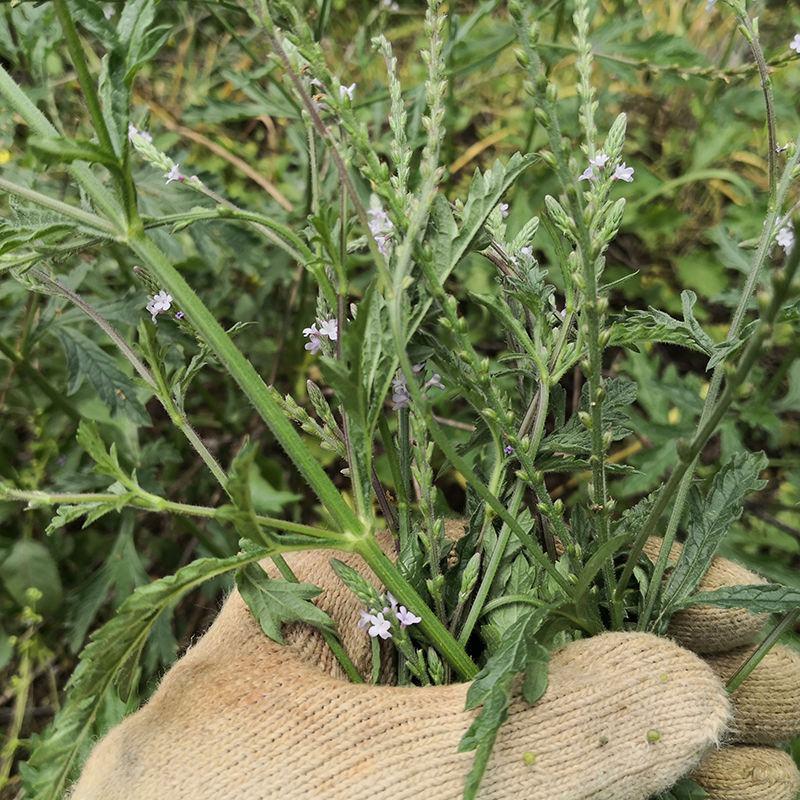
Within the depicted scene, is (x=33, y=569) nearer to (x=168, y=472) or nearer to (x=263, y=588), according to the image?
(x=168, y=472)

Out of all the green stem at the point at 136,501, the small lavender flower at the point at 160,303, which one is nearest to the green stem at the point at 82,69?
the small lavender flower at the point at 160,303

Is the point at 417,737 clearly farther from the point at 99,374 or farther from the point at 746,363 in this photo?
the point at 99,374

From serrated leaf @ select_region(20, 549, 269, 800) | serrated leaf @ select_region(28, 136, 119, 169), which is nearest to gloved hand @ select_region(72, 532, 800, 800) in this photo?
serrated leaf @ select_region(20, 549, 269, 800)

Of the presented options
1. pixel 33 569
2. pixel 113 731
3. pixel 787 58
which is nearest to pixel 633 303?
pixel 787 58

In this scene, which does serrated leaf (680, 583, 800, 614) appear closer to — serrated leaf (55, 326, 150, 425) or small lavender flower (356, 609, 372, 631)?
small lavender flower (356, 609, 372, 631)

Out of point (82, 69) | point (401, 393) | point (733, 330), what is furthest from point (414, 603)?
point (82, 69)

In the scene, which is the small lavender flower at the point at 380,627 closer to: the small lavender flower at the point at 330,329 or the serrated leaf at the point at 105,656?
the serrated leaf at the point at 105,656
